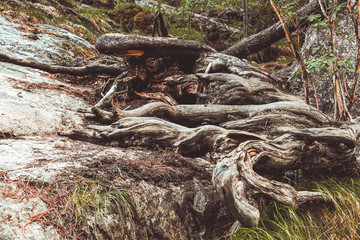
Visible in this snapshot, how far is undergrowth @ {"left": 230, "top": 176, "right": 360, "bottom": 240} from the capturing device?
5.69ft

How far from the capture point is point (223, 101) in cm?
383

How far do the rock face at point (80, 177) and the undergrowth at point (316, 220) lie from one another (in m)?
0.46

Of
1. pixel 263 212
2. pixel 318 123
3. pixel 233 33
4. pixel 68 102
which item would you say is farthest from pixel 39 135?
pixel 233 33

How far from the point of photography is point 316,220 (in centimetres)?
194

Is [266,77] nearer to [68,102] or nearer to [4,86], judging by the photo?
[68,102]

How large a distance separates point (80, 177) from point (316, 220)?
2.27m

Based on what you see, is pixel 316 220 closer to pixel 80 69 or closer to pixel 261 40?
pixel 261 40

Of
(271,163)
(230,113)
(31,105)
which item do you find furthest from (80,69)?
(271,163)

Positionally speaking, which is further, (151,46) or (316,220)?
(151,46)

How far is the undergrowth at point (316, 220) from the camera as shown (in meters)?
1.74

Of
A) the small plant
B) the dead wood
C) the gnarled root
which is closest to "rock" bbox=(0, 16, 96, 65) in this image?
the dead wood

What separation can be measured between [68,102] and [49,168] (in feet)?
8.18

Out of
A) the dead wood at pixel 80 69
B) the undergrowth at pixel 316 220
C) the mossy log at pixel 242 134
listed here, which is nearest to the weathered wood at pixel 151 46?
the mossy log at pixel 242 134

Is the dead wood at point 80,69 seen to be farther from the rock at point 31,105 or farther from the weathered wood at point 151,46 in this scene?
the weathered wood at point 151,46
